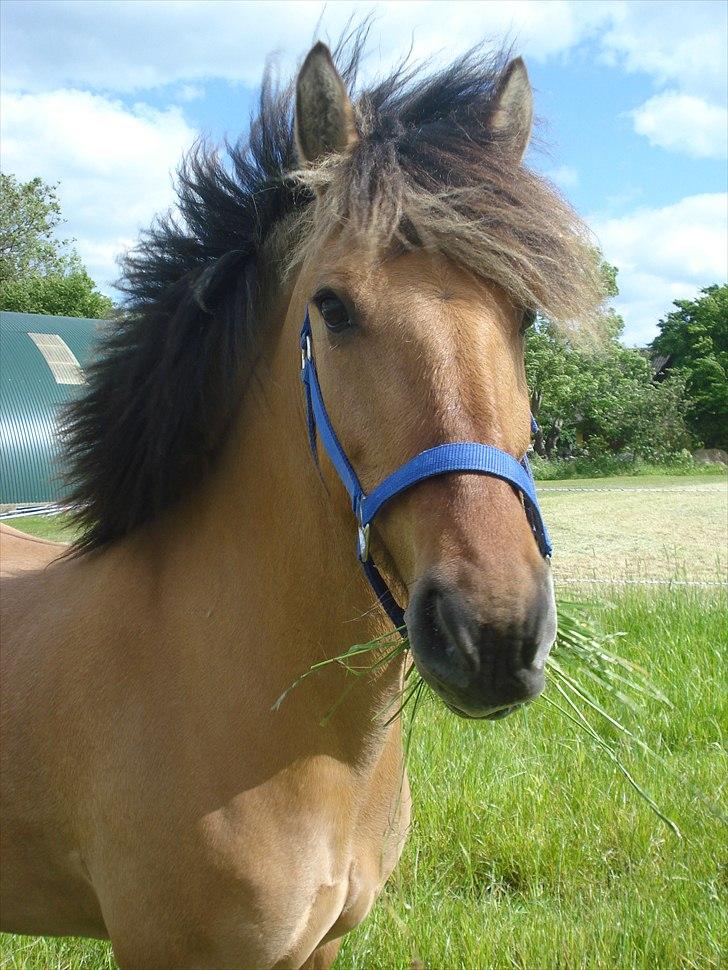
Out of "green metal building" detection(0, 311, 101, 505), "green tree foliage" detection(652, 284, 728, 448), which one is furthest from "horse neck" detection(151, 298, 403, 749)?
"green tree foliage" detection(652, 284, 728, 448)

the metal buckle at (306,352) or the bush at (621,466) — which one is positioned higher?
the metal buckle at (306,352)

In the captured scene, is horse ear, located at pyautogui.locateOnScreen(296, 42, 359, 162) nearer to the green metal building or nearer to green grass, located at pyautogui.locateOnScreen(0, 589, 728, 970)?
green grass, located at pyautogui.locateOnScreen(0, 589, 728, 970)

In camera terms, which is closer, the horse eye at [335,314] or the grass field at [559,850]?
the horse eye at [335,314]

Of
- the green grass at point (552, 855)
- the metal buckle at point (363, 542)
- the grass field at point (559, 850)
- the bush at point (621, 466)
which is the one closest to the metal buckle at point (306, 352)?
the metal buckle at point (363, 542)

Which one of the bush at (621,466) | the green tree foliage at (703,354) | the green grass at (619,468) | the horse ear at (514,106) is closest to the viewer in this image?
the horse ear at (514,106)

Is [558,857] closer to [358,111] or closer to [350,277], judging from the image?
[350,277]

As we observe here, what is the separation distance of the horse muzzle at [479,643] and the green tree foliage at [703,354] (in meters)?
41.5

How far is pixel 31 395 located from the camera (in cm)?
2100

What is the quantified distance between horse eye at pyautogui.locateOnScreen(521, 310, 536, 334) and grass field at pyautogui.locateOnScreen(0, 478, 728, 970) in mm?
980

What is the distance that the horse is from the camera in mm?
1635

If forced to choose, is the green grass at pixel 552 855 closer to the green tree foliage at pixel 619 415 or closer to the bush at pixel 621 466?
the bush at pixel 621 466

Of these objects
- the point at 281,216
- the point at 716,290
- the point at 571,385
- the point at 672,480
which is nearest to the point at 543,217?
the point at 281,216

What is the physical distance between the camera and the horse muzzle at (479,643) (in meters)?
1.41

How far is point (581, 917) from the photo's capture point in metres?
2.95
